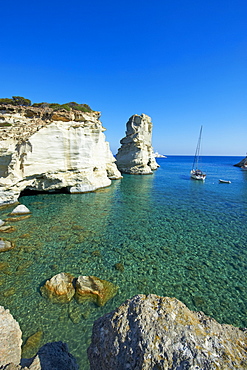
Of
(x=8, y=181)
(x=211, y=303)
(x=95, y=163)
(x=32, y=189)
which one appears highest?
(x=95, y=163)

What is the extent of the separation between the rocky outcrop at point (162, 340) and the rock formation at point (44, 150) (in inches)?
742

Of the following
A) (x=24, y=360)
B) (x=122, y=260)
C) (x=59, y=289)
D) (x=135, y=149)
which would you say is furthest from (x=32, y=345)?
(x=135, y=149)

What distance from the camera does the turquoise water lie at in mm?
6438

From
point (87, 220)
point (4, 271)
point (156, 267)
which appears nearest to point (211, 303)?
point (156, 267)

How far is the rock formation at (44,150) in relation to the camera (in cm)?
1928

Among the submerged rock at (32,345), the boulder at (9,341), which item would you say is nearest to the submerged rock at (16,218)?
the boulder at (9,341)

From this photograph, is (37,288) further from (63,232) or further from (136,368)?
(136,368)

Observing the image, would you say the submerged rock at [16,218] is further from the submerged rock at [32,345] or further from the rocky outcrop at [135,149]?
the rocky outcrop at [135,149]

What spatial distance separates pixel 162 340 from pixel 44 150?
2158 centimetres

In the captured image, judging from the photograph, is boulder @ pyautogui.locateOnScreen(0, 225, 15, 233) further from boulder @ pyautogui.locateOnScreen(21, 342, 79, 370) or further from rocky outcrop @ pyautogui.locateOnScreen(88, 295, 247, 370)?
rocky outcrop @ pyautogui.locateOnScreen(88, 295, 247, 370)

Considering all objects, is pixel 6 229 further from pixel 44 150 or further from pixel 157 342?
pixel 157 342

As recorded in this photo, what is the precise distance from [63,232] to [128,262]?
5489 mm

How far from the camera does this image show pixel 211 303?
7.03 metres

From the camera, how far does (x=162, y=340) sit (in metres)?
2.66
